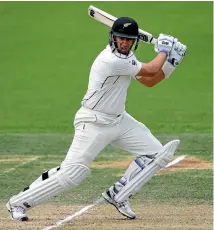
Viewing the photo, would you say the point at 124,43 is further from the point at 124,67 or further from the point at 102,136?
the point at 102,136

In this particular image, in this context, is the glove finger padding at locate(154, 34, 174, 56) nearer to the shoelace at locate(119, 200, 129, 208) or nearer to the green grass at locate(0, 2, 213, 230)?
the shoelace at locate(119, 200, 129, 208)

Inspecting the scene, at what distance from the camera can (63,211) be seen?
364 inches

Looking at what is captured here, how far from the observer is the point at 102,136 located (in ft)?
28.4

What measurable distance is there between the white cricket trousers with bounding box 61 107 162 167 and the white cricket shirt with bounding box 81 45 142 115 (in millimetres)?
86

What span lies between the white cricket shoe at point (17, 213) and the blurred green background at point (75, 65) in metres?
9.93

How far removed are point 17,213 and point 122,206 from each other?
1051mm

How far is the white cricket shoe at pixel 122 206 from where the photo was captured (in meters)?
8.93

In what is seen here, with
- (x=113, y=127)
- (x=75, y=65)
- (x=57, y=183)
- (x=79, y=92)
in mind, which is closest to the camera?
(x=57, y=183)

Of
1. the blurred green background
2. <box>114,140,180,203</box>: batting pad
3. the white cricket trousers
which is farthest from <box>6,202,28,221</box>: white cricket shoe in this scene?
the blurred green background

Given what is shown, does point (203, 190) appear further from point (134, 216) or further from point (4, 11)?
point (4, 11)

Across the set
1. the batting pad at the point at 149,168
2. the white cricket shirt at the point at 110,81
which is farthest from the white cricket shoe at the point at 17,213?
the white cricket shirt at the point at 110,81

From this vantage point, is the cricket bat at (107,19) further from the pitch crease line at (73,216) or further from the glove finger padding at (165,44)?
the pitch crease line at (73,216)

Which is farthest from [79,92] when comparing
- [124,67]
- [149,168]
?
[124,67]

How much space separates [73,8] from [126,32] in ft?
69.6
